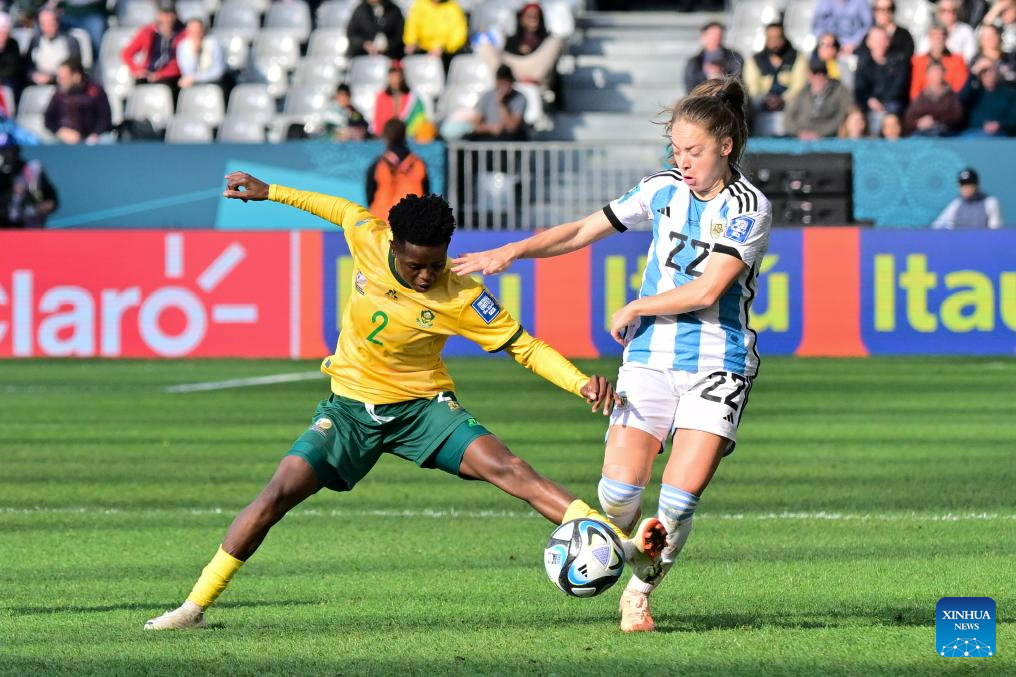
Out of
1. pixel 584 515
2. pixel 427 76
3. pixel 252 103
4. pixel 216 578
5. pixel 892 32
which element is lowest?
pixel 216 578

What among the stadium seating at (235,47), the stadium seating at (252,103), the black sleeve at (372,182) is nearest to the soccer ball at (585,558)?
the black sleeve at (372,182)

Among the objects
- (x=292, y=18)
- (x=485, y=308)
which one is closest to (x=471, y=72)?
(x=292, y=18)

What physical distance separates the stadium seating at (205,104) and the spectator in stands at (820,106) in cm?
757

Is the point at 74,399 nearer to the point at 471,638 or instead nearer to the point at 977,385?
the point at 977,385

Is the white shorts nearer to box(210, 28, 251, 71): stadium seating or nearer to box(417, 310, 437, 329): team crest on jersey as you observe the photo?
box(417, 310, 437, 329): team crest on jersey

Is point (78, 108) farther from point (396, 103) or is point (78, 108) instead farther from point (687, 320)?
point (687, 320)

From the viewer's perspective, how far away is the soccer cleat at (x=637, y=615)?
6637 mm

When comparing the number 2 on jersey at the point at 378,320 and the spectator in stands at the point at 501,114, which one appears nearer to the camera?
the number 2 on jersey at the point at 378,320

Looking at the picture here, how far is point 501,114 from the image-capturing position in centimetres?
2155

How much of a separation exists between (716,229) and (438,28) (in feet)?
58.5

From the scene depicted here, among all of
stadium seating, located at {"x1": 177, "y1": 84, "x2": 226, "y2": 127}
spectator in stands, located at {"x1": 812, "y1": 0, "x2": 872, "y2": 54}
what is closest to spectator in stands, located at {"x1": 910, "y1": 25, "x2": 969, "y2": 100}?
spectator in stands, located at {"x1": 812, "y1": 0, "x2": 872, "y2": 54}

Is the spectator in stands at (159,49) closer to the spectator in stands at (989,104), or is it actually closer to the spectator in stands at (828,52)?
the spectator in stands at (828,52)

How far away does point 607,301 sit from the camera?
19.0m

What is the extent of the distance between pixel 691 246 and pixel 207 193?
15627 millimetres
